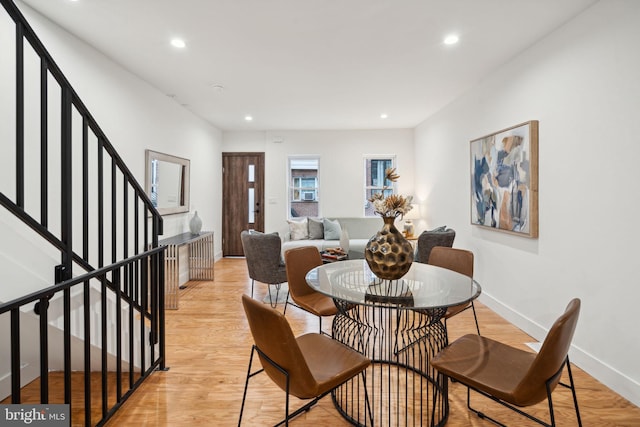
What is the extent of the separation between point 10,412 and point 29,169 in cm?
157

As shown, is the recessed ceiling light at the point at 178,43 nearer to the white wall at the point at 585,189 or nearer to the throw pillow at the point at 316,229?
the white wall at the point at 585,189

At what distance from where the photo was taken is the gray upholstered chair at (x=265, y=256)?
3.44 m

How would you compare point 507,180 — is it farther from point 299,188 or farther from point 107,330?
point 299,188

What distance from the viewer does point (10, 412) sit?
4.33 ft

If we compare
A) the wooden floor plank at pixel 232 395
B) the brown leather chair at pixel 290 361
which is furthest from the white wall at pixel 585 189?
the brown leather chair at pixel 290 361

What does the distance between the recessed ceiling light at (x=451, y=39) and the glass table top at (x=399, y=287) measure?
74.8 inches

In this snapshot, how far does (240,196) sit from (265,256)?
3293mm

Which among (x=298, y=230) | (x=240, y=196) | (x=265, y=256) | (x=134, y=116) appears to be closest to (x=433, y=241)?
(x=265, y=256)

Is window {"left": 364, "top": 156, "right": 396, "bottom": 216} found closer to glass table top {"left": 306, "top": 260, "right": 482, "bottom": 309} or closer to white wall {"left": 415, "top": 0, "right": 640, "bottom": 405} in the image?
white wall {"left": 415, "top": 0, "right": 640, "bottom": 405}

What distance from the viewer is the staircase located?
54.1 inches

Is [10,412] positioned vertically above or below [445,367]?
below

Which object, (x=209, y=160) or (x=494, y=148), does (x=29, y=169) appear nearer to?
(x=209, y=160)

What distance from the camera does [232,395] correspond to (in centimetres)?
201

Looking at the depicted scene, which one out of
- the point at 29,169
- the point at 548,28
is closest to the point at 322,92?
the point at 548,28
